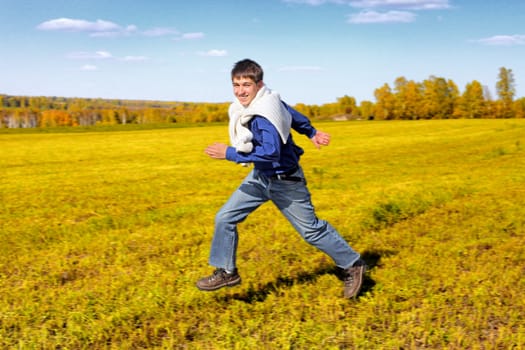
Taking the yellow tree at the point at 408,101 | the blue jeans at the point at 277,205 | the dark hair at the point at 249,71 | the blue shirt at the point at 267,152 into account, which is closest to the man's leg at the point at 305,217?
the blue jeans at the point at 277,205

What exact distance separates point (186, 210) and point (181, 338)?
5716 mm

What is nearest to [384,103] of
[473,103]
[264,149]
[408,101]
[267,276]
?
[408,101]

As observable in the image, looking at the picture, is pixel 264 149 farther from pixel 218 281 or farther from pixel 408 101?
pixel 408 101

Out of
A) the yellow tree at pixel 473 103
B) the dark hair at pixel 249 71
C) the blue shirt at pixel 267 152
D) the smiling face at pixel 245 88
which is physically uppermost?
the yellow tree at pixel 473 103

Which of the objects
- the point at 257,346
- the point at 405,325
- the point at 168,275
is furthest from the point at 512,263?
the point at 168,275

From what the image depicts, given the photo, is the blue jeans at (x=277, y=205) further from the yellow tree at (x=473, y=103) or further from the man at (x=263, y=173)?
the yellow tree at (x=473, y=103)

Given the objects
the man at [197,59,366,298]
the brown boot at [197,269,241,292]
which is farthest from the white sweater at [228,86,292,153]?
the brown boot at [197,269,241,292]

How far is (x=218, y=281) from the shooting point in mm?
4641

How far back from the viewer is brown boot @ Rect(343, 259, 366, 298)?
15.5ft

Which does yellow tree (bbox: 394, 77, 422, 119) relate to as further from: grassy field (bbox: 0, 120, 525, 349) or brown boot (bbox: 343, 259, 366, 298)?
brown boot (bbox: 343, 259, 366, 298)

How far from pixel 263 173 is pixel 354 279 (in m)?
1.34

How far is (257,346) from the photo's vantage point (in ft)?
12.6

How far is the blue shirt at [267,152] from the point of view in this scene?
155 inches

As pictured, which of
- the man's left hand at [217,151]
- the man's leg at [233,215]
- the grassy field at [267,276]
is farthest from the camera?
the man's leg at [233,215]
